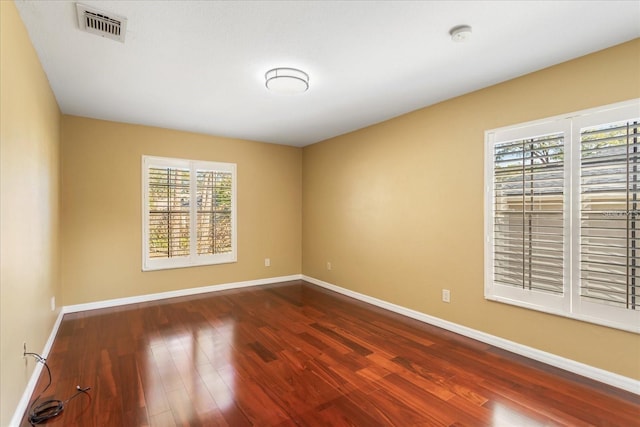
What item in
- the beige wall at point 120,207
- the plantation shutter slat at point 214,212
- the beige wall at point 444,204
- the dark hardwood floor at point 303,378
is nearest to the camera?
the dark hardwood floor at point 303,378

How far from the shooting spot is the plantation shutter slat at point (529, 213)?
256cm

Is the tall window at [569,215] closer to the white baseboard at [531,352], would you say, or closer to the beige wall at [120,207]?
the white baseboard at [531,352]

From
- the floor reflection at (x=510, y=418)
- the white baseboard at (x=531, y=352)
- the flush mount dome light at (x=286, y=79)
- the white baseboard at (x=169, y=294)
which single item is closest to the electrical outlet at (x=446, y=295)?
the white baseboard at (x=531, y=352)

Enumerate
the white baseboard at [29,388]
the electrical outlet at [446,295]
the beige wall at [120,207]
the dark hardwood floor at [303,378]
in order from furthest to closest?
the beige wall at [120,207] < the electrical outlet at [446,295] < the dark hardwood floor at [303,378] < the white baseboard at [29,388]

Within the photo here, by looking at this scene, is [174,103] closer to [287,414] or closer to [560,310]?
[287,414]

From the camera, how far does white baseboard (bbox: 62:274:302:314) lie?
13.1 feet

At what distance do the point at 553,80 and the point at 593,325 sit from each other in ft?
6.54

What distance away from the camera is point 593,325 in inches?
92.7

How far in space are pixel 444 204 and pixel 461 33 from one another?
70.1 inches

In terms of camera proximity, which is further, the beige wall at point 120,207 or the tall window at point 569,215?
the beige wall at point 120,207

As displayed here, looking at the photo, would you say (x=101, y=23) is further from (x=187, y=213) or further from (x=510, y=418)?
(x=510, y=418)

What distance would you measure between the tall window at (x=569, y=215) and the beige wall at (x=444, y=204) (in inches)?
4.2

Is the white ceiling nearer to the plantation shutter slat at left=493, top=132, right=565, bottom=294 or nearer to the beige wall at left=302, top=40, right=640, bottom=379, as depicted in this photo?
the beige wall at left=302, top=40, right=640, bottom=379

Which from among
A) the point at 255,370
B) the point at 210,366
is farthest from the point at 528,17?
the point at 210,366
